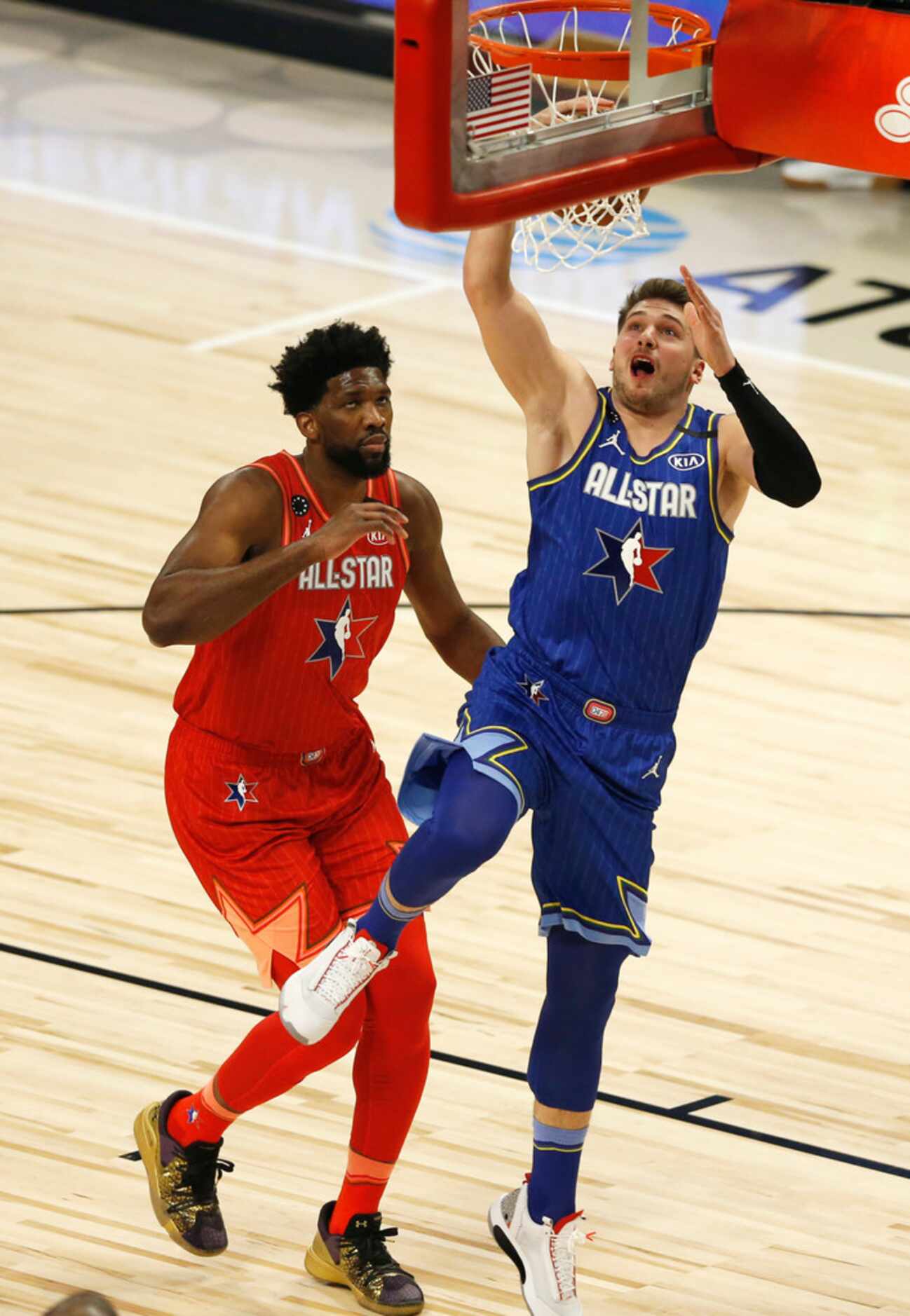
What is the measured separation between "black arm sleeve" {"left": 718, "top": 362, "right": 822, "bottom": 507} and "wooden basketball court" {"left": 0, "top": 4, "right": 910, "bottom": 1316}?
5.83ft

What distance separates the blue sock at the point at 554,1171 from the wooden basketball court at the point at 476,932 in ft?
0.83

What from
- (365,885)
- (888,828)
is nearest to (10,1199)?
(365,885)

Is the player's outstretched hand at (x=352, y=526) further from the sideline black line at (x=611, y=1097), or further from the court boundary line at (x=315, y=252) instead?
A: the court boundary line at (x=315, y=252)

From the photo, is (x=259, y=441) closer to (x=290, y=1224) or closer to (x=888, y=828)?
(x=888, y=828)

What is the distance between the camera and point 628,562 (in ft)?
16.4

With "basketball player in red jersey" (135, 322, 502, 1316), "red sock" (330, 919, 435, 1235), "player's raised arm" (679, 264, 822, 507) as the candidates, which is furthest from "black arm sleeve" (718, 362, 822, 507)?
"red sock" (330, 919, 435, 1235)

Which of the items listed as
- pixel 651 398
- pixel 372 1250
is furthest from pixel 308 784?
→ pixel 651 398

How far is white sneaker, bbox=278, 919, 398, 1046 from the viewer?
15.9 feet

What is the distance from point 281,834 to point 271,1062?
0.47 meters

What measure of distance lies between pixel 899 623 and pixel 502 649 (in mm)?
4663

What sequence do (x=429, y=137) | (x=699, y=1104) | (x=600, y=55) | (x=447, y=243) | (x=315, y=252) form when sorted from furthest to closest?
(x=447, y=243), (x=315, y=252), (x=699, y=1104), (x=600, y=55), (x=429, y=137)

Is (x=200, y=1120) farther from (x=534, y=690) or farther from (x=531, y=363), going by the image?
(x=531, y=363)

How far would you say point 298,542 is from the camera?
4.83m

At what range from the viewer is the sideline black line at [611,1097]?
19.6 feet
